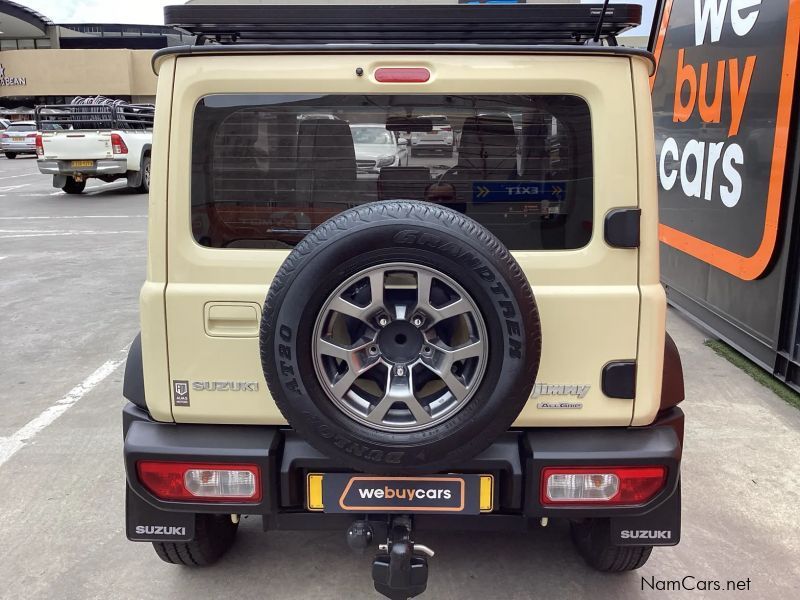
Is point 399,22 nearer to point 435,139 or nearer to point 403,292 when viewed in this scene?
point 435,139

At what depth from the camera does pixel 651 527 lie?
8.36 feet

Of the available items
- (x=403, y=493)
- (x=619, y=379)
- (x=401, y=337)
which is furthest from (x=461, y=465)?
(x=619, y=379)

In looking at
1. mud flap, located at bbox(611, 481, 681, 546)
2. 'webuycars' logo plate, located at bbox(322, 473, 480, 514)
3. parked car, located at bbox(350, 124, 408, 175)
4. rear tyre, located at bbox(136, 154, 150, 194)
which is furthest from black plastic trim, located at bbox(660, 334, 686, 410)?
rear tyre, located at bbox(136, 154, 150, 194)

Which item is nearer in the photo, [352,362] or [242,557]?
[352,362]

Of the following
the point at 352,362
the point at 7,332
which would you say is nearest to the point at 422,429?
the point at 352,362

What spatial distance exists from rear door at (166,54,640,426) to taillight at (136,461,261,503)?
17cm

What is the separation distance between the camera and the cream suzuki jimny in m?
2.15

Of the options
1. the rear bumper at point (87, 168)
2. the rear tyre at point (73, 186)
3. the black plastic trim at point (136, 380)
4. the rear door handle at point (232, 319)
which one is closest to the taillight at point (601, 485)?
the rear door handle at point (232, 319)

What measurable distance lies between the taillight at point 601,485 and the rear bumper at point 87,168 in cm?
1492

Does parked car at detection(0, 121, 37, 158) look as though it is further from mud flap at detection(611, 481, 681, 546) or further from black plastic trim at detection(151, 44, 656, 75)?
mud flap at detection(611, 481, 681, 546)

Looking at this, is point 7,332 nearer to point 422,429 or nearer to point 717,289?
point 422,429

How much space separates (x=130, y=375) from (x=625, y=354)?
1.72 metres

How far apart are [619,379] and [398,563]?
3.06 ft

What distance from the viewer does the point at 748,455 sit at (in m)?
4.01
